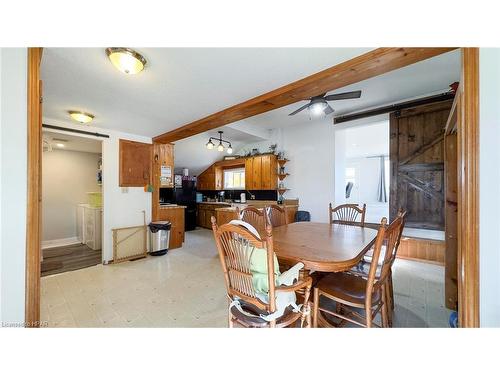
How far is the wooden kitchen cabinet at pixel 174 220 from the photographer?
4020 millimetres

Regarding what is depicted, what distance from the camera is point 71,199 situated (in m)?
4.64

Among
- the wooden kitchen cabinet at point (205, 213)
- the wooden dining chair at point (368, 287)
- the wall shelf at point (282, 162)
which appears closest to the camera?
the wooden dining chair at point (368, 287)

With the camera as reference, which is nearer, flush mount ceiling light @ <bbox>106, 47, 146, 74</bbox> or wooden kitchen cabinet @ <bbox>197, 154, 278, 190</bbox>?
flush mount ceiling light @ <bbox>106, 47, 146, 74</bbox>

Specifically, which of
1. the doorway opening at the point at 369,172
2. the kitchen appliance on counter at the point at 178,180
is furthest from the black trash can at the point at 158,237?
the doorway opening at the point at 369,172

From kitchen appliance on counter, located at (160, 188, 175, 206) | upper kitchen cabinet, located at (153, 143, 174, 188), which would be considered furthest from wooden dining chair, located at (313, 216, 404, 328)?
kitchen appliance on counter, located at (160, 188, 175, 206)

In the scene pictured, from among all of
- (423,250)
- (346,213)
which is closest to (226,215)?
(346,213)

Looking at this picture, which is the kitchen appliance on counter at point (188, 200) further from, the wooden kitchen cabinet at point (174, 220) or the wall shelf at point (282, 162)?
the wall shelf at point (282, 162)

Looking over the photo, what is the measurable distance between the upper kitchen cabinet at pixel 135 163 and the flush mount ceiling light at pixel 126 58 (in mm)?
2427

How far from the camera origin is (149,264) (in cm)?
325

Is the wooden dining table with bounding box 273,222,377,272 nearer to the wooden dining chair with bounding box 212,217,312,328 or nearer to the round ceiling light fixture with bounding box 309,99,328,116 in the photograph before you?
the wooden dining chair with bounding box 212,217,312,328
